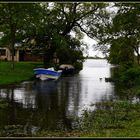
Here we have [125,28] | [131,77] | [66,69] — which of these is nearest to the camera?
[131,77]

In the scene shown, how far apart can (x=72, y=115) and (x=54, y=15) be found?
135ft

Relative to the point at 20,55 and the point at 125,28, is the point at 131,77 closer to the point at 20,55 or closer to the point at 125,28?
the point at 125,28

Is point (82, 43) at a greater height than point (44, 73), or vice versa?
point (82, 43)

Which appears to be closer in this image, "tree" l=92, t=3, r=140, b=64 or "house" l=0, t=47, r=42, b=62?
"tree" l=92, t=3, r=140, b=64

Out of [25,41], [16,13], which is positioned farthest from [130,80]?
[25,41]

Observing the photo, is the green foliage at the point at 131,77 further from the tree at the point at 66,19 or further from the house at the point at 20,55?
the house at the point at 20,55

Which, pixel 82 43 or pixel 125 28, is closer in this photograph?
pixel 125 28

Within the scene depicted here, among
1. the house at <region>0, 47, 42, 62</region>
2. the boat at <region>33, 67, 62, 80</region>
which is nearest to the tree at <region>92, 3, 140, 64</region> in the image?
the boat at <region>33, 67, 62, 80</region>

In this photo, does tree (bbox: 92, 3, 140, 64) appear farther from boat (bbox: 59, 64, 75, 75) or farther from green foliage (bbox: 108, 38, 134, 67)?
boat (bbox: 59, 64, 75, 75)

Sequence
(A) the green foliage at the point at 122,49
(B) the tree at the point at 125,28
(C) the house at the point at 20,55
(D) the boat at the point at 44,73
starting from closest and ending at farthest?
1. (B) the tree at the point at 125,28
2. (D) the boat at the point at 44,73
3. (A) the green foliage at the point at 122,49
4. (C) the house at the point at 20,55

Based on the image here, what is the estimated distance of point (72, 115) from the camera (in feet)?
60.9

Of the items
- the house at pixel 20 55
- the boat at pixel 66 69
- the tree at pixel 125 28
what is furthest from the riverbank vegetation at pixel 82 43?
the house at pixel 20 55

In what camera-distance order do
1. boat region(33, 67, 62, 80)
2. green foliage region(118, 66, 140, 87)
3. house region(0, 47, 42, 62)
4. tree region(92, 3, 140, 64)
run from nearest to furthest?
green foliage region(118, 66, 140, 87), tree region(92, 3, 140, 64), boat region(33, 67, 62, 80), house region(0, 47, 42, 62)

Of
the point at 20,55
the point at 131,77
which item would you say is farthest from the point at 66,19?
the point at 131,77
